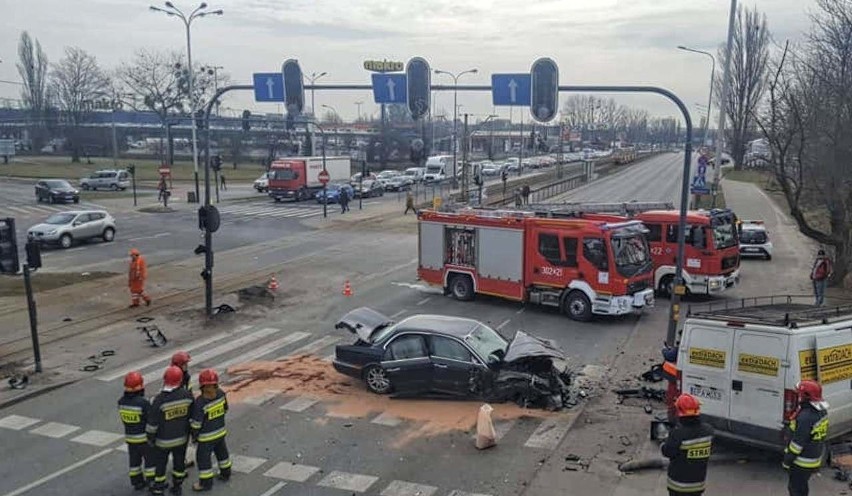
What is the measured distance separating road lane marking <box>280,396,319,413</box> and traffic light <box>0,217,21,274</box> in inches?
248

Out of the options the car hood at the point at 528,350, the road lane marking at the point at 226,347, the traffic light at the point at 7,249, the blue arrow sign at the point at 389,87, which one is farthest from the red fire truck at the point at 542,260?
the traffic light at the point at 7,249

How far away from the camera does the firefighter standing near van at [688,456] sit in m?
7.50

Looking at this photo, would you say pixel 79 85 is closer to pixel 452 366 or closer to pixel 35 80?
pixel 35 80

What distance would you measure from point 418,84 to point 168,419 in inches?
406

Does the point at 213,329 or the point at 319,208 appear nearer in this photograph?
the point at 213,329

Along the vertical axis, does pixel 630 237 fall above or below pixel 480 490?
above

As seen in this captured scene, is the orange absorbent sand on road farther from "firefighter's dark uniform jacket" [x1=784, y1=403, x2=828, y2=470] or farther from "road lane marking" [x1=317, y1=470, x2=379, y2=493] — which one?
"firefighter's dark uniform jacket" [x1=784, y1=403, x2=828, y2=470]

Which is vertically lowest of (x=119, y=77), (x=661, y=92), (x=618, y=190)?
(x=618, y=190)

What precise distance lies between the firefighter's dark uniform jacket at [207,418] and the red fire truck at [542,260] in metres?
11.1

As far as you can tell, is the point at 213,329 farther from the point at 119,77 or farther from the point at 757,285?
the point at 119,77

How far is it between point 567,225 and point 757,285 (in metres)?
8.36

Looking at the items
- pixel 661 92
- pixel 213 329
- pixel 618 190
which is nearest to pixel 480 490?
pixel 661 92

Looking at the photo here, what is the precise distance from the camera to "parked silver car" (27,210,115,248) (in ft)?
95.9

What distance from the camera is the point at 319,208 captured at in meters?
47.1
